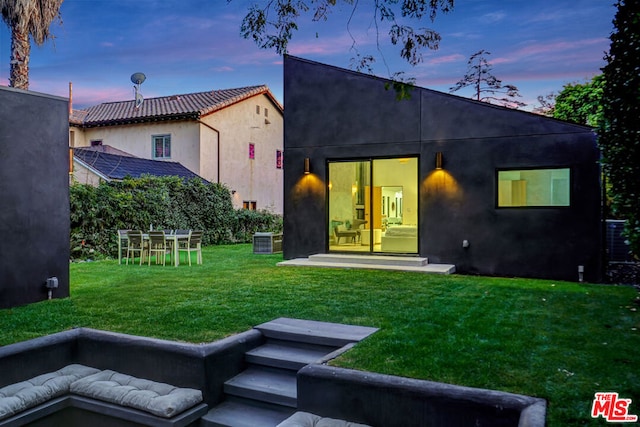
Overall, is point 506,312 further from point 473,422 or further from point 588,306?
point 473,422

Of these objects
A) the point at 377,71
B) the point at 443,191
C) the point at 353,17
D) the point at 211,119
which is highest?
the point at 211,119

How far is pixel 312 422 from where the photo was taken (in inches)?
133

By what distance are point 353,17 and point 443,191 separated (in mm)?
5634

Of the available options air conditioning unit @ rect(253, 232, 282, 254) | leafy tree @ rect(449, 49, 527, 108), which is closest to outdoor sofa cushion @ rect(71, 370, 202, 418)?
air conditioning unit @ rect(253, 232, 282, 254)

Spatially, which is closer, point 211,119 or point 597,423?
point 597,423

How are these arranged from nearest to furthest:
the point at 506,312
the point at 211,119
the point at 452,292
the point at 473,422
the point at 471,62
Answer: the point at 473,422 → the point at 506,312 → the point at 452,292 → the point at 211,119 → the point at 471,62

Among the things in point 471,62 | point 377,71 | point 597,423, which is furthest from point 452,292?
point 471,62

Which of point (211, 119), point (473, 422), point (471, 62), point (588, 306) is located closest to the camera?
point (473, 422)

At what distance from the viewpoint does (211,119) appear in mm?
20188

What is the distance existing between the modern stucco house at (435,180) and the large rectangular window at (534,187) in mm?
19

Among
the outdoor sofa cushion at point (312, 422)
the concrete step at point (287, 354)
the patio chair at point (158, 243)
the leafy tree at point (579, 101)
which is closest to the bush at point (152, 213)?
the patio chair at point (158, 243)

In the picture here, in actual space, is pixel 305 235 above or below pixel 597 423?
above

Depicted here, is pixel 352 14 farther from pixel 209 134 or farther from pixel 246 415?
pixel 209 134

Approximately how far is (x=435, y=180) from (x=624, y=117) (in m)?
4.49
